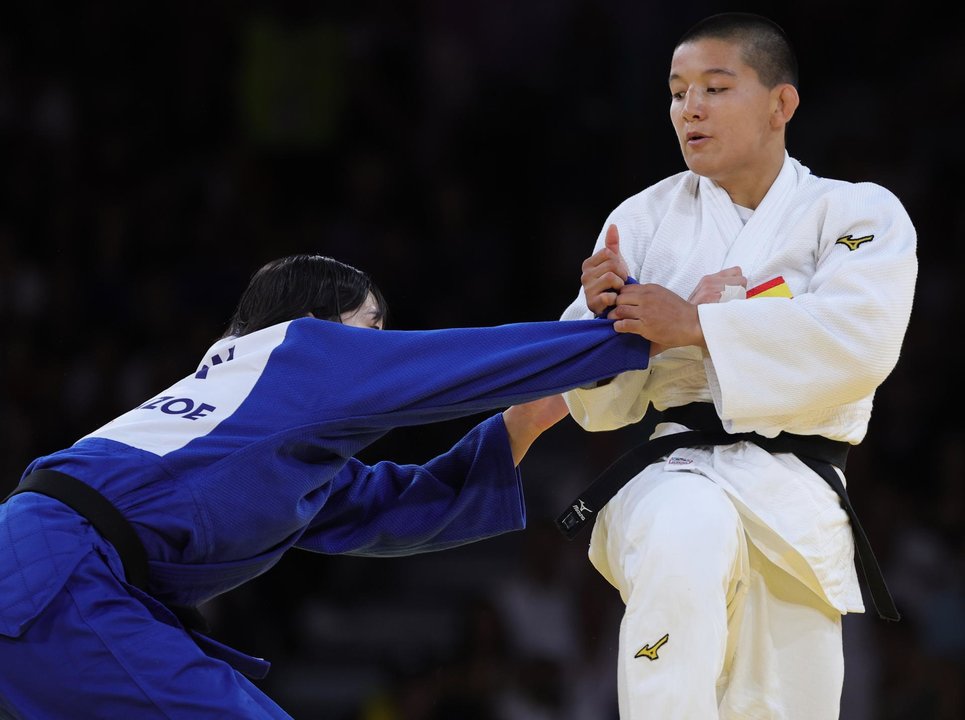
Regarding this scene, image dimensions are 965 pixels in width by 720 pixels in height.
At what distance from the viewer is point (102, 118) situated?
6.94 metres

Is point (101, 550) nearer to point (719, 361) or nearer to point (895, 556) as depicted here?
point (719, 361)

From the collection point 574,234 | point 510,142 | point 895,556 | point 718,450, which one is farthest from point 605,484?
point 510,142

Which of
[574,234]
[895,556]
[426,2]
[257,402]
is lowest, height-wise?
[895,556]

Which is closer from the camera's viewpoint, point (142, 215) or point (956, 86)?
point (956, 86)

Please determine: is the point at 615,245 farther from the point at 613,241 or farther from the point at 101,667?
the point at 101,667

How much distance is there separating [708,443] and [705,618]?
410 mm

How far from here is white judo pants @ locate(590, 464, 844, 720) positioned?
2.31 meters

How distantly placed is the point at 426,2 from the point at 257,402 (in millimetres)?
5140

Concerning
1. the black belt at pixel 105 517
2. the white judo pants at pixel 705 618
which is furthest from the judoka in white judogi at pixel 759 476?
the black belt at pixel 105 517

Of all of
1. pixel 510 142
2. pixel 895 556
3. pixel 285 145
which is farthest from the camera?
pixel 285 145

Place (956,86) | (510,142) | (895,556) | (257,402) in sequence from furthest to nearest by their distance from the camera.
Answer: (510,142) → (956,86) → (895,556) → (257,402)

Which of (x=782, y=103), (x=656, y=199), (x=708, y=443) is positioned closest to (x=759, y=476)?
(x=708, y=443)

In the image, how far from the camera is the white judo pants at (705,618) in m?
2.31

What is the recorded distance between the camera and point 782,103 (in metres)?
2.75
